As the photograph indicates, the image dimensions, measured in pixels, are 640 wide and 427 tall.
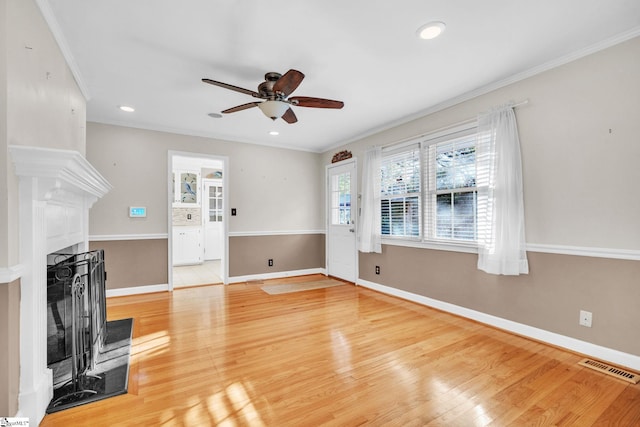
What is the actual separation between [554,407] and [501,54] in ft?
8.71

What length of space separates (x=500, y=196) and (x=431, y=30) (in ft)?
5.48

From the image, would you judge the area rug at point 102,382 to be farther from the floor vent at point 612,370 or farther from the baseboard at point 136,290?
the floor vent at point 612,370

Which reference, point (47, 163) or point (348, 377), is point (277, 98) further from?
point (348, 377)

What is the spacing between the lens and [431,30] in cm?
222

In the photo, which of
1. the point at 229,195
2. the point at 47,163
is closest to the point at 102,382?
the point at 47,163

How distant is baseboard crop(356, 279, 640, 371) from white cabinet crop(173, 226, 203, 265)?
5.22 m

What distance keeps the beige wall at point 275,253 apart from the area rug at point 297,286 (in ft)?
1.87

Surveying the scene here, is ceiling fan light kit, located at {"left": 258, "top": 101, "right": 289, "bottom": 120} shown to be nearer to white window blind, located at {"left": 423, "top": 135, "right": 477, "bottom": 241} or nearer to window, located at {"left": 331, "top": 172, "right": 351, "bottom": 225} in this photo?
white window blind, located at {"left": 423, "top": 135, "right": 477, "bottom": 241}

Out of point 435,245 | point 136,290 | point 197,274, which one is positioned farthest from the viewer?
point 197,274

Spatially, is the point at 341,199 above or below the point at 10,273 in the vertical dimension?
above

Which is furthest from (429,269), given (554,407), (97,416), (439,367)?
(97,416)

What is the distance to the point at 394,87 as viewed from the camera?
321cm

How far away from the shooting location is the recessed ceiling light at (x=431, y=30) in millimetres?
2162

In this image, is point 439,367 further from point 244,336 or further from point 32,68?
point 32,68
